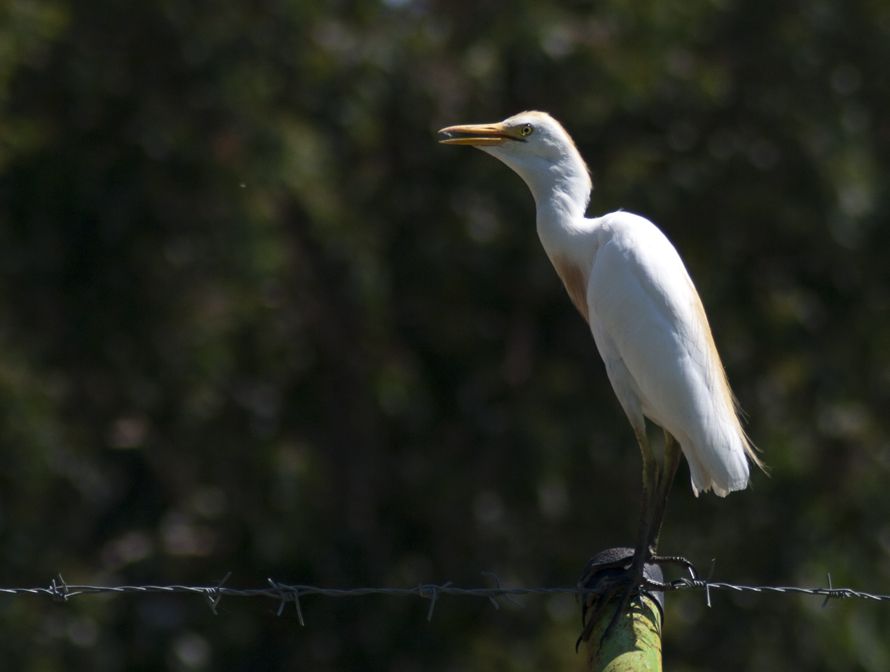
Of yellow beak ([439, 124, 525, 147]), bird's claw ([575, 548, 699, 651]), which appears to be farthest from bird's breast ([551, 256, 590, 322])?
bird's claw ([575, 548, 699, 651])

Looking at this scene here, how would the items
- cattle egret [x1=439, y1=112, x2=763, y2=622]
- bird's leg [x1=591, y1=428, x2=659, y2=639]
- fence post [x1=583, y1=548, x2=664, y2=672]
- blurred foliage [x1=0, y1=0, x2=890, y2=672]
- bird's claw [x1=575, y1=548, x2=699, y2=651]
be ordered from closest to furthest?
fence post [x1=583, y1=548, x2=664, y2=672]
bird's leg [x1=591, y1=428, x2=659, y2=639]
bird's claw [x1=575, y1=548, x2=699, y2=651]
cattle egret [x1=439, y1=112, x2=763, y2=622]
blurred foliage [x1=0, y1=0, x2=890, y2=672]

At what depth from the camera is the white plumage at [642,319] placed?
12.0 feet

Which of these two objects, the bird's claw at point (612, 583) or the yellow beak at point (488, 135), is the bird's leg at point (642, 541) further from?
the yellow beak at point (488, 135)

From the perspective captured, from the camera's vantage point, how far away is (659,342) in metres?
3.77

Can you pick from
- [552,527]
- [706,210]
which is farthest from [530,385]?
[706,210]

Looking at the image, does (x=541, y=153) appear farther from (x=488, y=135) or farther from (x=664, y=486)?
(x=664, y=486)

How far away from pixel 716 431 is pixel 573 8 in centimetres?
472

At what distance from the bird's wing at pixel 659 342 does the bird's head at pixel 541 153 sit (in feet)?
0.71

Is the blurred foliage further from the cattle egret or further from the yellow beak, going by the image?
the cattle egret

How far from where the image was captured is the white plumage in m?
3.66

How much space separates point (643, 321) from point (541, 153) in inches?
23.7

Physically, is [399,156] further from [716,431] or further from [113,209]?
[716,431]

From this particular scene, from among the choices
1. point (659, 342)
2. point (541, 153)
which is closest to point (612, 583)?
point (659, 342)

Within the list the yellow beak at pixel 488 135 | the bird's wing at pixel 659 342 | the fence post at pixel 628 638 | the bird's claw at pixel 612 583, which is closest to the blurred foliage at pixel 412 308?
the yellow beak at pixel 488 135
